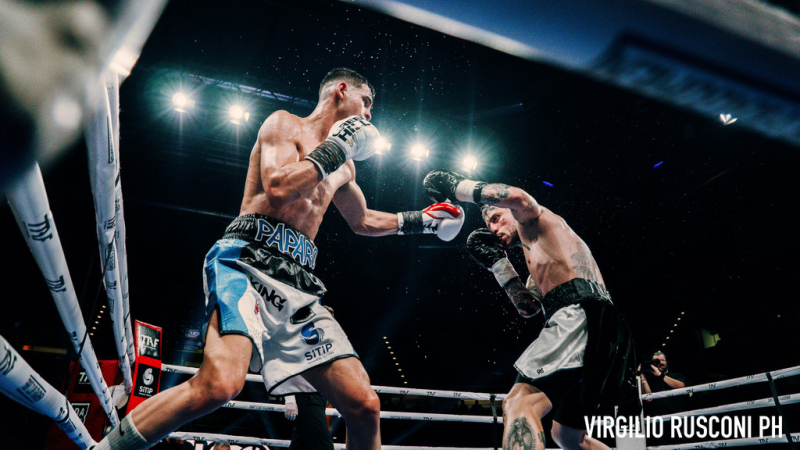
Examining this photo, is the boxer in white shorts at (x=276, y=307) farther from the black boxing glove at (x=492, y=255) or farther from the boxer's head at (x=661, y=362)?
the boxer's head at (x=661, y=362)

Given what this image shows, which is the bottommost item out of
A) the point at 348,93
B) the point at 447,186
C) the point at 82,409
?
the point at 82,409

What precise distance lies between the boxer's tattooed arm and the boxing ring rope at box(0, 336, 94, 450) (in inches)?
83.8

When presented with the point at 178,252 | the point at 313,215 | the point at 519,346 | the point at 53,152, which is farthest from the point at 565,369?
the point at 519,346

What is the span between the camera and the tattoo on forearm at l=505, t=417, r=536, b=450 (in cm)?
194

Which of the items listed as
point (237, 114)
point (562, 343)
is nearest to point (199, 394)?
point (562, 343)

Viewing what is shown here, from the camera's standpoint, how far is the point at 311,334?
5.85 feet

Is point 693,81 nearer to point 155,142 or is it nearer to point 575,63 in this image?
point 575,63

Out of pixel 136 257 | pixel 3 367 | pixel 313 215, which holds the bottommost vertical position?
pixel 3 367

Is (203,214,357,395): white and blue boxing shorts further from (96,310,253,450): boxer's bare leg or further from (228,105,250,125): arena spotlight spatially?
(228,105,250,125): arena spotlight

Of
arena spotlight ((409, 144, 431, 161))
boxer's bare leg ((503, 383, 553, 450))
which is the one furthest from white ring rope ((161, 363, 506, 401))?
arena spotlight ((409, 144, 431, 161))

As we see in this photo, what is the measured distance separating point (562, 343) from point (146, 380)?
248 centimetres

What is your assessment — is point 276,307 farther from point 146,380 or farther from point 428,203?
point 428,203

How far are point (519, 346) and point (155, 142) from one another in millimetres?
8950

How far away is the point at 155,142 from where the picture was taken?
6.84m
